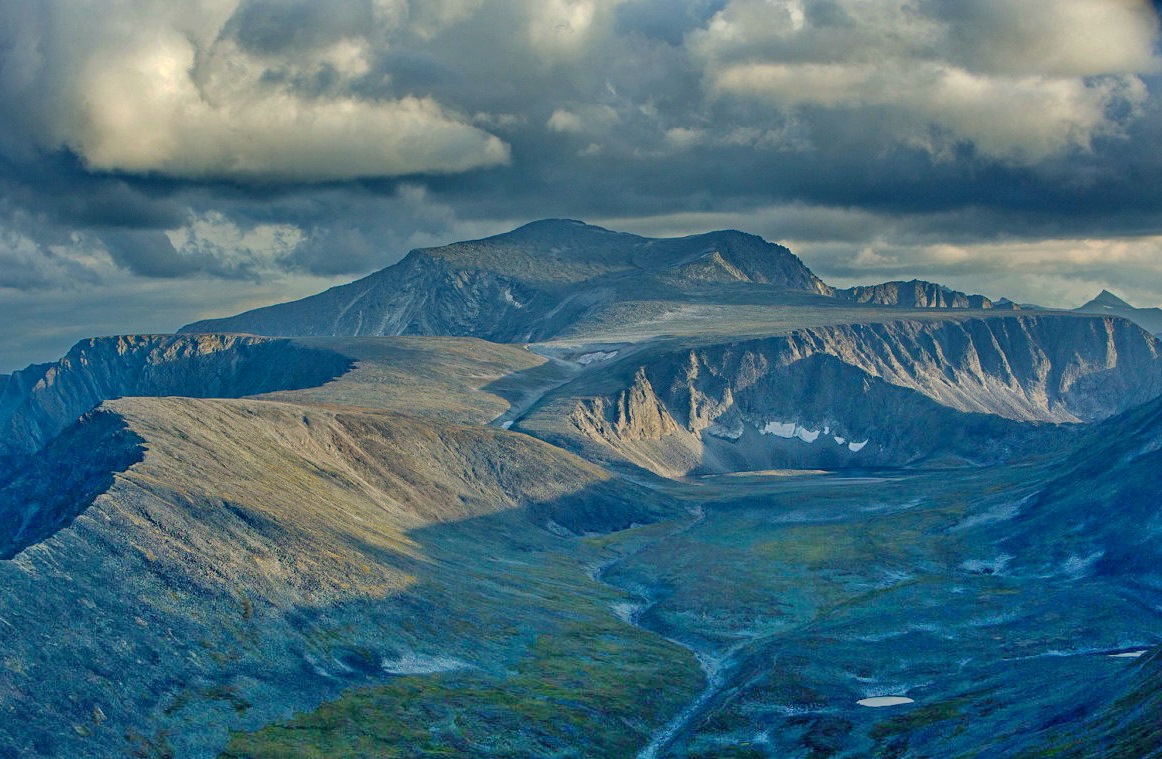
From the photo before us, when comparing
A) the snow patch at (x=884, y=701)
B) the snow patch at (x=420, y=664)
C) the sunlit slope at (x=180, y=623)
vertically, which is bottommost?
the snow patch at (x=884, y=701)

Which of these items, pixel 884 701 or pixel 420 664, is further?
pixel 420 664

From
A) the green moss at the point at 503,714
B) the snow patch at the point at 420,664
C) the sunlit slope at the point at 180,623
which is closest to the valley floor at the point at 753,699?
the green moss at the point at 503,714

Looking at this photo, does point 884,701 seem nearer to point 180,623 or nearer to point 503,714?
point 503,714

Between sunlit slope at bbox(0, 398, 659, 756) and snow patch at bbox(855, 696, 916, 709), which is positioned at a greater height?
sunlit slope at bbox(0, 398, 659, 756)

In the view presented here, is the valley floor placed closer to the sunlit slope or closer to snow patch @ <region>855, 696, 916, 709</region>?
snow patch @ <region>855, 696, 916, 709</region>

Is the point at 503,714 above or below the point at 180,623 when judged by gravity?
below

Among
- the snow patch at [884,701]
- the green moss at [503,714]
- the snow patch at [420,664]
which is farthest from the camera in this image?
the snow patch at [420,664]

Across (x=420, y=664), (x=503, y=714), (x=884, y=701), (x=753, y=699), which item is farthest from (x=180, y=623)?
(x=884, y=701)

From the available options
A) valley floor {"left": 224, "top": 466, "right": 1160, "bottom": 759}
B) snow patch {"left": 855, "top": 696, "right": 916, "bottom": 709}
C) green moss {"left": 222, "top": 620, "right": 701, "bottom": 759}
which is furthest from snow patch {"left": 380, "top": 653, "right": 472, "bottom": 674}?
snow patch {"left": 855, "top": 696, "right": 916, "bottom": 709}

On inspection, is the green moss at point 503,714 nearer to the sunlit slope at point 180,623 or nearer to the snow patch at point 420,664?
the snow patch at point 420,664

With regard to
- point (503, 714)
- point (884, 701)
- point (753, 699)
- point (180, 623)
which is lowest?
point (884, 701)

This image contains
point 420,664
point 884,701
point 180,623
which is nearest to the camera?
point 180,623
